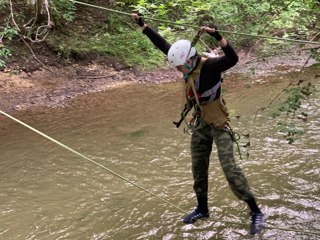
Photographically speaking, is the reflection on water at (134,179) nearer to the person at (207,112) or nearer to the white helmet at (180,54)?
the person at (207,112)

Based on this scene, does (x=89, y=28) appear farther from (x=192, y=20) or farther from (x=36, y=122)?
(x=192, y=20)

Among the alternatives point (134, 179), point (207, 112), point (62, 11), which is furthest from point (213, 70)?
point (62, 11)

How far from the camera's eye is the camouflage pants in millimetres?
4363

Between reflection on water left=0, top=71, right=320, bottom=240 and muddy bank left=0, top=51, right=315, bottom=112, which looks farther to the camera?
muddy bank left=0, top=51, right=315, bottom=112

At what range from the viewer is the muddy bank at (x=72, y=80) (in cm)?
1086

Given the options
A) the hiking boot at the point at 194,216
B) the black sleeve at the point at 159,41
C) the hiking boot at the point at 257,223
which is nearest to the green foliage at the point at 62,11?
→ the black sleeve at the point at 159,41

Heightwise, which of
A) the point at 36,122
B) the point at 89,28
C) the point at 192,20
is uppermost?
the point at 192,20

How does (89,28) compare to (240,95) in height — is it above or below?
above

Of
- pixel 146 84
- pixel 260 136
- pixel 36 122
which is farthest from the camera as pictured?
pixel 146 84

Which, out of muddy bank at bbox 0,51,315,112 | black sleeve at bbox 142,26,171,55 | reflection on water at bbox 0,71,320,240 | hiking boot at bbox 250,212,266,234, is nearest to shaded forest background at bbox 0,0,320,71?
muddy bank at bbox 0,51,315,112

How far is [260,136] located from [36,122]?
4798 mm

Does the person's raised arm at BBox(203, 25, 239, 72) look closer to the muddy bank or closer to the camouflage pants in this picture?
the camouflage pants

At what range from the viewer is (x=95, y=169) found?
23.4 feet

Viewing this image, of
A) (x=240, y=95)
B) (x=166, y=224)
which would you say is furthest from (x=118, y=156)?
(x=240, y=95)
